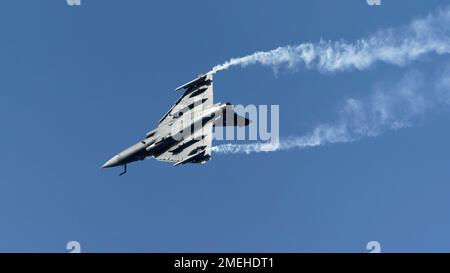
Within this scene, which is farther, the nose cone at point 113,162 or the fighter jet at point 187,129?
the nose cone at point 113,162

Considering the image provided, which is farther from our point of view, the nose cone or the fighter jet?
the nose cone

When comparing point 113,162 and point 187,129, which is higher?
point 187,129

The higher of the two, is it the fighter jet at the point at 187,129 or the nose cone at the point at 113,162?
the fighter jet at the point at 187,129

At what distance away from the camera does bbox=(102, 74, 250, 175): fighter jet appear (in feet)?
248

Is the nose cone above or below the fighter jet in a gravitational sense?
below

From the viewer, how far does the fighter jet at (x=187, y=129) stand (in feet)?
248

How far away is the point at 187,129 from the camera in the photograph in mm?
76875

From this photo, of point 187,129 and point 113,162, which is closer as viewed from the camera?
point 187,129
